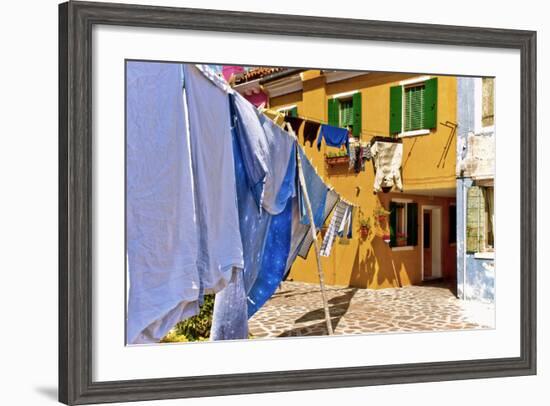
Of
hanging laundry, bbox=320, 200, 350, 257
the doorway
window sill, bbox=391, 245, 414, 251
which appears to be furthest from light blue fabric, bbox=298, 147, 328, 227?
the doorway

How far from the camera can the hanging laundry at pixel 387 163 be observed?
1323 centimetres

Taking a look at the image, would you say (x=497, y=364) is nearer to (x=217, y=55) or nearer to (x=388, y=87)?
(x=217, y=55)

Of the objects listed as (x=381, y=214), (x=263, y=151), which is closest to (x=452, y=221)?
(x=381, y=214)

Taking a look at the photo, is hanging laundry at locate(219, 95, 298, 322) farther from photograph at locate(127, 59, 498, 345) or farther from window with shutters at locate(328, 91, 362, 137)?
window with shutters at locate(328, 91, 362, 137)

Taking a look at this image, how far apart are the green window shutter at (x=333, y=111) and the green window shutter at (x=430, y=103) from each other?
1695 mm

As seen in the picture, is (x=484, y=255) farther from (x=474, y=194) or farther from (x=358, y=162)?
(x=358, y=162)

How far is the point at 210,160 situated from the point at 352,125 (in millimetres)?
7749

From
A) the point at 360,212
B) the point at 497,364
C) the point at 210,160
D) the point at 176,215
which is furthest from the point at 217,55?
the point at 360,212

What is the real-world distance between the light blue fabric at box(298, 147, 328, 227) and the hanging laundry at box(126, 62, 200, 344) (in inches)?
83.3

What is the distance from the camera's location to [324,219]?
946cm

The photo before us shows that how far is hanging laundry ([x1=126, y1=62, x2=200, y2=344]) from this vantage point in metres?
6.03

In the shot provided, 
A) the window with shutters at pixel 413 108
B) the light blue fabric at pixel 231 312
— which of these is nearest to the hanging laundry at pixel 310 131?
the window with shutters at pixel 413 108

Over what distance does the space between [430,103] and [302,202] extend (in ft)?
14.6

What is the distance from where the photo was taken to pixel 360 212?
1421cm
